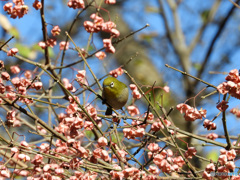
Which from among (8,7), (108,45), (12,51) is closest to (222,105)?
(108,45)

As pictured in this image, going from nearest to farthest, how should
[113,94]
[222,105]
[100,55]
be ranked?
[222,105] < [100,55] < [113,94]

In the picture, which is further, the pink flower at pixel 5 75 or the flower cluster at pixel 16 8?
the flower cluster at pixel 16 8

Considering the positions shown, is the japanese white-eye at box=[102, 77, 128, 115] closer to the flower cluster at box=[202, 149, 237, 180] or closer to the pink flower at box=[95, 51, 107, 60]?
the pink flower at box=[95, 51, 107, 60]

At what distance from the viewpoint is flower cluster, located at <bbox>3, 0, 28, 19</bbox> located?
318 cm

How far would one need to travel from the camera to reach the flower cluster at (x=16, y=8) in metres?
3.18

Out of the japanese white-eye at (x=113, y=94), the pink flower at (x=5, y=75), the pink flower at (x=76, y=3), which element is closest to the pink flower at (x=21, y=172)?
the pink flower at (x=5, y=75)

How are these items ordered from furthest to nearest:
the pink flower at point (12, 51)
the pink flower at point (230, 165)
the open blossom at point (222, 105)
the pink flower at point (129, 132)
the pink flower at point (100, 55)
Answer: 1. the pink flower at point (100, 55)
2. the pink flower at point (12, 51)
3. the pink flower at point (129, 132)
4. the open blossom at point (222, 105)
5. the pink flower at point (230, 165)

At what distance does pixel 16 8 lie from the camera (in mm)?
3180

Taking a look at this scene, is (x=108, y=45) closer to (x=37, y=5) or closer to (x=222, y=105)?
(x=37, y=5)

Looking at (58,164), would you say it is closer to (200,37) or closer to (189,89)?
(189,89)

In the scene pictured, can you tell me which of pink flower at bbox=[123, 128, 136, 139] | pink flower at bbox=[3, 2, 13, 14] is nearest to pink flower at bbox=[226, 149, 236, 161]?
pink flower at bbox=[123, 128, 136, 139]

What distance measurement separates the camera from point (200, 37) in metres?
8.57

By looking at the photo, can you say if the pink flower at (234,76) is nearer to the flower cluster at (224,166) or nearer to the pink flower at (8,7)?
the flower cluster at (224,166)

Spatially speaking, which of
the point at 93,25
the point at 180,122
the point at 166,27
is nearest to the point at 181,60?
the point at 166,27
